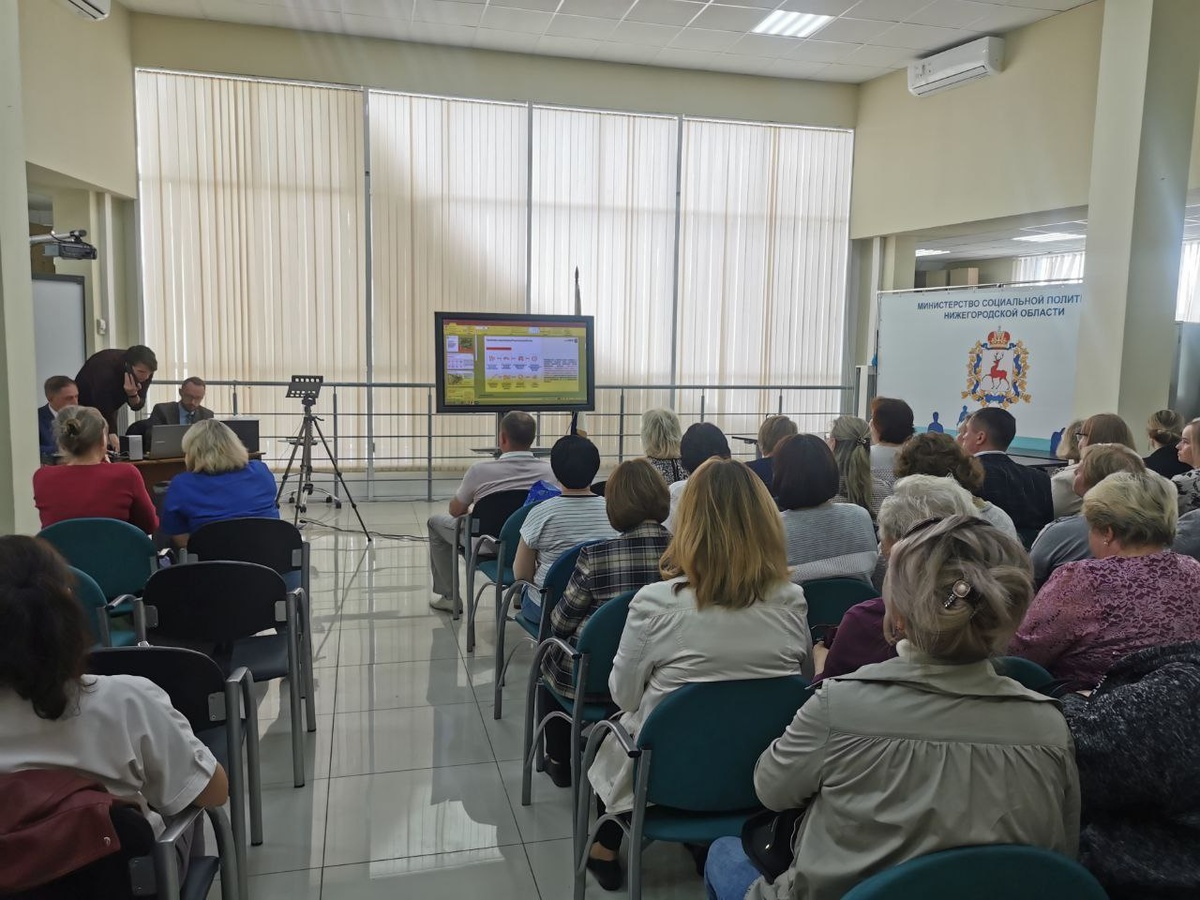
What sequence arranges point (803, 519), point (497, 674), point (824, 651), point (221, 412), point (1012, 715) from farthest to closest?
1. point (221, 412)
2. point (497, 674)
3. point (803, 519)
4. point (824, 651)
5. point (1012, 715)

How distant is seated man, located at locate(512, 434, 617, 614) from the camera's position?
10.6 feet

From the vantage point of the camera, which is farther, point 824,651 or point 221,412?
point 221,412

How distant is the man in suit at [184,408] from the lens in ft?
19.3

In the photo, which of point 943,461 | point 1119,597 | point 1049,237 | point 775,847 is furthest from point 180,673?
point 1049,237

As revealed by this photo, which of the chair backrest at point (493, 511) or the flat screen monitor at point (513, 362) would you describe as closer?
the chair backrest at point (493, 511)

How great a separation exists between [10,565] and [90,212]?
712 centimetres

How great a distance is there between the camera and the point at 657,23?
7.57 m

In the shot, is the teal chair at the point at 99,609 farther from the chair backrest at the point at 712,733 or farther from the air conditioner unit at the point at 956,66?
the air conditioner unit at the point at 956,66

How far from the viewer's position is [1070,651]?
201 centimetres

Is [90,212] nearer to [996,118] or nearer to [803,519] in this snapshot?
[803,519]

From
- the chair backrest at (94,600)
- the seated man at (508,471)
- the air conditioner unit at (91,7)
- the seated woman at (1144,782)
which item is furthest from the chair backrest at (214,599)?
the air conditioner unit at (91,7)

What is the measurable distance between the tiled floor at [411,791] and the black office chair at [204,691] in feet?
1.04

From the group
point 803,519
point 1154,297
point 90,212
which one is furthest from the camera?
point 90,212

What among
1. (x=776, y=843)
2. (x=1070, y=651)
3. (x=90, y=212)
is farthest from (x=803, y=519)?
(x=90, y=212)
